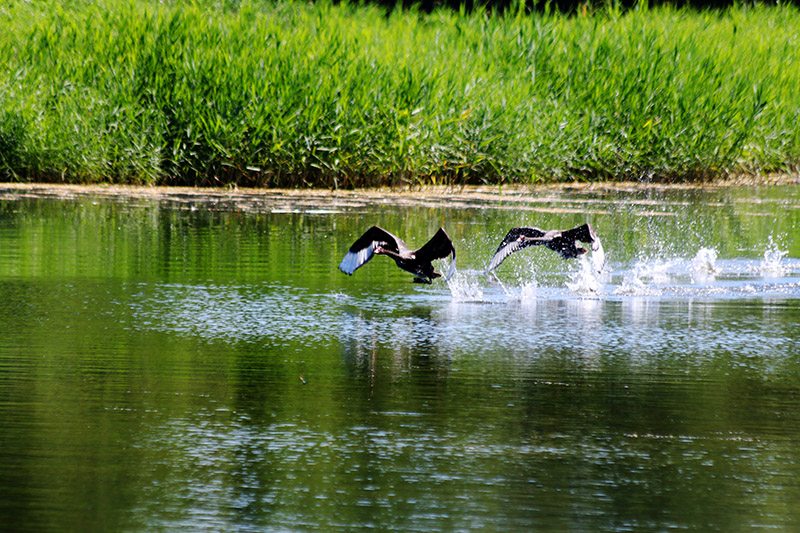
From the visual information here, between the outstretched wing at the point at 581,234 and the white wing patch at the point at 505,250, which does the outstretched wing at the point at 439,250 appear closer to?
the white wing patch at the point at 505,250

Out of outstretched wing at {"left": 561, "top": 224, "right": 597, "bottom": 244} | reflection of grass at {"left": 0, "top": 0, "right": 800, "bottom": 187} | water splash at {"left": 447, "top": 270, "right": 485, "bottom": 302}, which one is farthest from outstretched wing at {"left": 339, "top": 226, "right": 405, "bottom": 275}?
reflection of grass at {"left": 0, "top": 0, "right": 800, "bottom": 187}

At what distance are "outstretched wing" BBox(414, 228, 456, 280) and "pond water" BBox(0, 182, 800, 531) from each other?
12.3 inches

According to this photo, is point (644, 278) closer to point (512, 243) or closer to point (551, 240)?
point (551, 240)

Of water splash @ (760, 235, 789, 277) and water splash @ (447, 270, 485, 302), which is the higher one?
water splash @ (760, 235, 789, 277)

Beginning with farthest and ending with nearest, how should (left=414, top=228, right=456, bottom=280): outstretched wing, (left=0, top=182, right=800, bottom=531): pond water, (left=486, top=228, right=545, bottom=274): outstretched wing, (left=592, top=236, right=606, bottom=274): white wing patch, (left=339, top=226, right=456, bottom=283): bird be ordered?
(left=592, top=236, right=606, bottom=274): white wing patch
(left=486, top=228, right=545, bottom=274): outstretched wing
(left=339, top=226, right=456, bottom=283): bird
(left=414, top=228, right=456, bottom=280): outstretched wing
(left=0, top=182, right=800, bottom=531): pond water

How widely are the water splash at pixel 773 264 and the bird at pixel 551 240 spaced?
1832 mm

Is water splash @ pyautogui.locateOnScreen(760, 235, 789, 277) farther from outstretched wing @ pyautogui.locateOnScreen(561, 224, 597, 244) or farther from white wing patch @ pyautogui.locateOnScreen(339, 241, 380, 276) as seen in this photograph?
white wing patch @ pyautogui.locateOnScreen(339, 241, 380, 276)

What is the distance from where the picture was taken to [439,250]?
300 inches

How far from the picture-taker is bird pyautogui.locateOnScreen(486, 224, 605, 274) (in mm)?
7922

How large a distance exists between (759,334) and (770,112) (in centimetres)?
1174

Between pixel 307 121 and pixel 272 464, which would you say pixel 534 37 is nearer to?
pixel 307 121

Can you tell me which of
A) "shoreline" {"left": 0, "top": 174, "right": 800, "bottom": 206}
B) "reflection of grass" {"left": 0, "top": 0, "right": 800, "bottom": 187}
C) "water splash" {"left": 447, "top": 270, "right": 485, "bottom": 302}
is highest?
"reflection of grass" {"left": 0, "top": 0, "right": 800, "bottom": 187}

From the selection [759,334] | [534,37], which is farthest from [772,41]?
[759,334]

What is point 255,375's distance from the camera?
5.65 m
